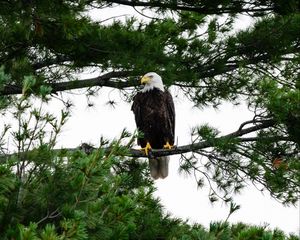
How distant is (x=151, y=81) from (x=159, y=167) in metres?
0.99

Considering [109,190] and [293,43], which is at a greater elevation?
[293,43]

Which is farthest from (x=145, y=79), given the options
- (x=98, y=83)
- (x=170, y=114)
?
(x=170, y=114)

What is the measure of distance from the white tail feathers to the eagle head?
0.70 meters

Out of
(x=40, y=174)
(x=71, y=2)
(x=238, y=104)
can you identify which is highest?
(x=71, y=2)

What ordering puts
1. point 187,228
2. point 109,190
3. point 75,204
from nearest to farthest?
point 75,204, point 109,190, point 187,228

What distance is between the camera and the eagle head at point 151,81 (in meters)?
5.77

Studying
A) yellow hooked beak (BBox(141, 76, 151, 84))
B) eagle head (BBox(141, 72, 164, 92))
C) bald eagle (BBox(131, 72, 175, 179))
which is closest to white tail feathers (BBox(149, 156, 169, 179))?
bald eagle (BBox(131, 72, 175, 179))

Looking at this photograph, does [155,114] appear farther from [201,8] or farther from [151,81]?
[201,8]

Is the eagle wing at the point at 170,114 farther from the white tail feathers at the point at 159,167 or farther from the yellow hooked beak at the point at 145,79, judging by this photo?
the yellow hooked beak at the point at 145,79

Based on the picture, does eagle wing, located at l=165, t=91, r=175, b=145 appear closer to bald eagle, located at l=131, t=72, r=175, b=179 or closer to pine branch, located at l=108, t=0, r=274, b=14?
bald eagle, located at l=131, t=72, r=175, b=179

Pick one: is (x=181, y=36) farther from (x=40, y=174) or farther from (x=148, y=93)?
(x=40, y=174)

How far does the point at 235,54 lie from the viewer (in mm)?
6242

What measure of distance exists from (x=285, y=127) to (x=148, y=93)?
2013 millimetres

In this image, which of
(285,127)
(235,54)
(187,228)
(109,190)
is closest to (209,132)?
(285,127)
